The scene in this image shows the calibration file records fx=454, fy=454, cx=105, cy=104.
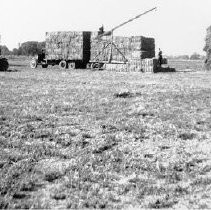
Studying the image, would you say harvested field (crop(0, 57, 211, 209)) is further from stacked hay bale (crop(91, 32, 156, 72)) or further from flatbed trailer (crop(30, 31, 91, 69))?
flatbed trailer (crop(30, 31, 91, 69))

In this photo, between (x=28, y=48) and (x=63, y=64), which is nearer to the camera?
(x=63, y=64)

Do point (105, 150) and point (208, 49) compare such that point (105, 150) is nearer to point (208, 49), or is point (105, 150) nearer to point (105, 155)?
point (105, 155)

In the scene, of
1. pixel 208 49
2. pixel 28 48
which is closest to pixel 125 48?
pixel 208 49

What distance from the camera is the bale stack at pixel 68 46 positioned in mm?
40719

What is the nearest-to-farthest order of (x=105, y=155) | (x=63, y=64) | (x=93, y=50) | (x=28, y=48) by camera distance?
(x=105, y=155) → (x=93, y=50) → (x=63, y=64) → (x=28, y=48)

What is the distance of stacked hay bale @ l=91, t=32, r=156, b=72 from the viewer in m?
37.4

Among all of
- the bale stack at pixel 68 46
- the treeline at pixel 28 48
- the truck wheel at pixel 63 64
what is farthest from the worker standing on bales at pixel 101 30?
the treeline at pixel 28 48

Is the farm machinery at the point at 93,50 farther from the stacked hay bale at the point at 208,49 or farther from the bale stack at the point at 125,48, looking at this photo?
the stacked hay bale at the point at 208,49

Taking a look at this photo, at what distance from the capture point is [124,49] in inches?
1538

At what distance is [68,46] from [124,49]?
17.9ft

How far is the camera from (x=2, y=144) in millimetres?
8070

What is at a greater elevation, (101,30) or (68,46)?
(101,30)

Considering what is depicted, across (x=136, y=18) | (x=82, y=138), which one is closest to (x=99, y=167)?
(x=82, y=138)

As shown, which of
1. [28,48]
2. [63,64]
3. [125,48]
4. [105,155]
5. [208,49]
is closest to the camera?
[105,155]
